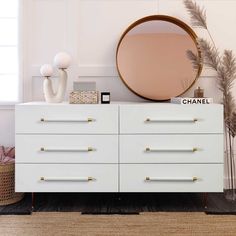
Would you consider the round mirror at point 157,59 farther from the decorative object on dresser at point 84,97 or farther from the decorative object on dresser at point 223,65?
the decorative object on dresser at point 84,97

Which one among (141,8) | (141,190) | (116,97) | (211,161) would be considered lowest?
(141,190)

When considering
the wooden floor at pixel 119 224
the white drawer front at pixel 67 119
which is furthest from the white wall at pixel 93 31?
the wooden floor at pixel 119 224

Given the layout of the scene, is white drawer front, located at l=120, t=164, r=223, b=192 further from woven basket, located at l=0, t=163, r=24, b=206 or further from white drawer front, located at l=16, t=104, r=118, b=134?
woven basket, located at l=0, t=163, r=24, b=206

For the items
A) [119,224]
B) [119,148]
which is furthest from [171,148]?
[119,224]

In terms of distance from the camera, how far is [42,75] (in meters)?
2.88

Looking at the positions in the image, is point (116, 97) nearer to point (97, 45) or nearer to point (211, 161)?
point (97, 45)

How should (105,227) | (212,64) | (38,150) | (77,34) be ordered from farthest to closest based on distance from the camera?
(77,34) < (212,64) < (38,150) < (105,227)

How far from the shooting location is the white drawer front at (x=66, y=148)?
94.4 inches

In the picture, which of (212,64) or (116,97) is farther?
(116,97)

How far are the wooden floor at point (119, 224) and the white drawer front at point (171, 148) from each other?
1.13ft

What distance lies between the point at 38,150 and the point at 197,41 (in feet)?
4.44

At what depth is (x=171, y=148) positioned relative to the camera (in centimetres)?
242

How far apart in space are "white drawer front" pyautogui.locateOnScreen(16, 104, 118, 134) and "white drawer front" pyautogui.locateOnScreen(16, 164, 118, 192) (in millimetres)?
221

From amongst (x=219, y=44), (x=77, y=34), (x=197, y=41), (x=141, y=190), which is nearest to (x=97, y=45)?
(x=77, y=34)
